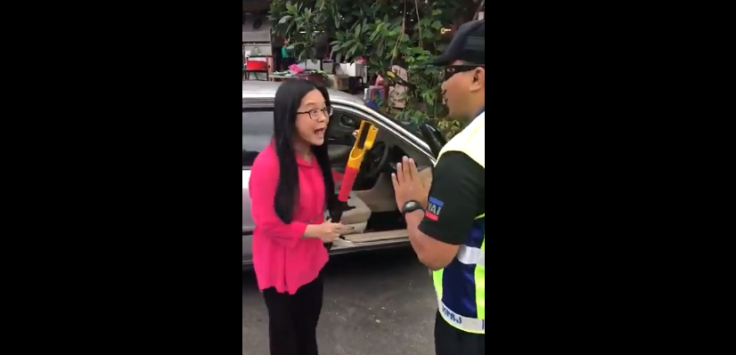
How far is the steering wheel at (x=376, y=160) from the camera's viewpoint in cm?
133

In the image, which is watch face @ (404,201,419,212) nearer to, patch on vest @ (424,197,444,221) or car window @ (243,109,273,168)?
patch on vest @ (424,197,444,221)

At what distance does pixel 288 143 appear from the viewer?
1163 mm

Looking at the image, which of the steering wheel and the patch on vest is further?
the steering wheel

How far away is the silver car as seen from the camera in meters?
1.18

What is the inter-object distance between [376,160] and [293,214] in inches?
12.7

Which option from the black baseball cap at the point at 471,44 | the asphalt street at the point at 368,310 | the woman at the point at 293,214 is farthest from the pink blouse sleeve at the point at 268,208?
the black baseball cap at the point at 471,44

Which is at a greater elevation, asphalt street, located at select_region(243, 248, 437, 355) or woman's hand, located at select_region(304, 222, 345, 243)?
woman's hand, located at select_region(304, 222, 345, 243)

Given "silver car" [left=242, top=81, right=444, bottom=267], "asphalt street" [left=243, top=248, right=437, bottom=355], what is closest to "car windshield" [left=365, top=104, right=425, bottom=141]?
"silver car" [left=242, top=81, right=444, bottom=267]

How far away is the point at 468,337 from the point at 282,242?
0.52m

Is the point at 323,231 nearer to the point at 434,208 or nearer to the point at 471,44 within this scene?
the point at 434,208

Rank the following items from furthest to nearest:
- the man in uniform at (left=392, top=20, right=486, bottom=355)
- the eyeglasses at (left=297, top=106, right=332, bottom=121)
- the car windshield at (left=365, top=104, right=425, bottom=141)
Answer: the car windshield at (left=365, top=104, right=425, bottom=141)
the eyeglasses at (left=297, top=106, right=332, bottom=121)
the man in uniform at (left=392, top=20, right=486, bottom=355)

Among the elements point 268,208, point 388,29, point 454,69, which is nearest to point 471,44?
point 454,69
